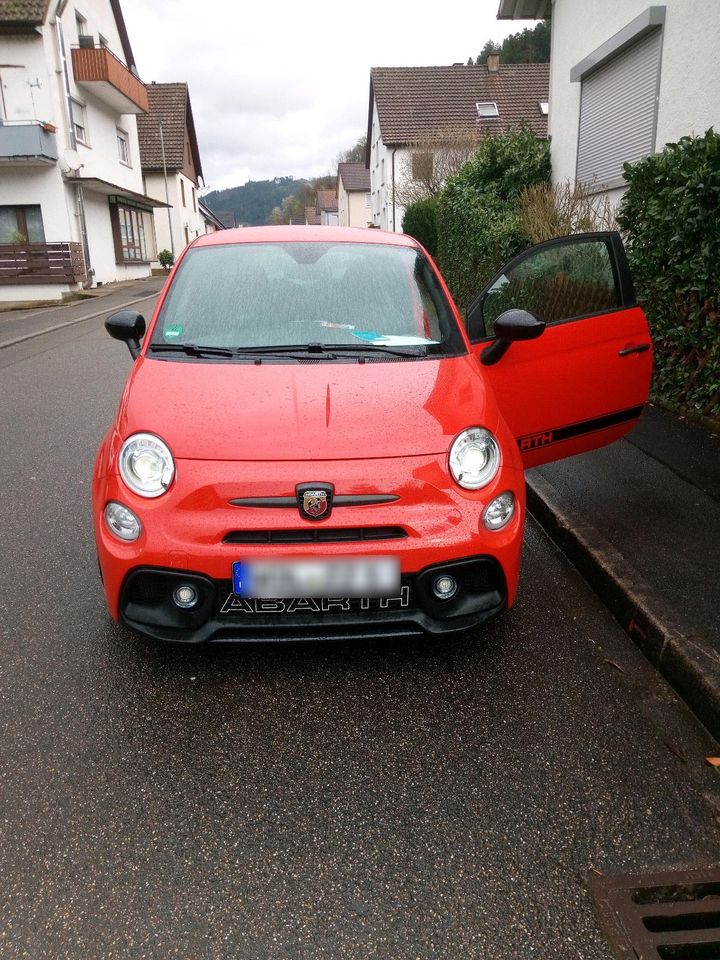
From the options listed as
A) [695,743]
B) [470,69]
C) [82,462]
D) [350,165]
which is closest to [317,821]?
[695,743]

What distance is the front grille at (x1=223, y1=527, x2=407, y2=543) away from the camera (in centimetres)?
271

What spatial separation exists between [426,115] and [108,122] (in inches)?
785

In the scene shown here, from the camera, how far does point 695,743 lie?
2.63 metres

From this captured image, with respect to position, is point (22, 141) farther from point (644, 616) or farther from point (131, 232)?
point (644, 616)

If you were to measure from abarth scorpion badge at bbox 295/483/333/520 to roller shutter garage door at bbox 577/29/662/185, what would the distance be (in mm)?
7480

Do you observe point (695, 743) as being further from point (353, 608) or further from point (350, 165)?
point (350, 165)

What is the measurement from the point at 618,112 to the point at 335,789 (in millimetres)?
9386

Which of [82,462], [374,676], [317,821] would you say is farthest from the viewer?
[82,462]

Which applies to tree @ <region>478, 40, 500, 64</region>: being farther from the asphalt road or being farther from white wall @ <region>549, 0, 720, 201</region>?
the asphalt road

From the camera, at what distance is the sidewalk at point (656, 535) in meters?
3.02

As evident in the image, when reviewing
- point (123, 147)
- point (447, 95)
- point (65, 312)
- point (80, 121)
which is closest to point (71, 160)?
point (80, 121)

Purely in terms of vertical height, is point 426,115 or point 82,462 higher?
point 426,115

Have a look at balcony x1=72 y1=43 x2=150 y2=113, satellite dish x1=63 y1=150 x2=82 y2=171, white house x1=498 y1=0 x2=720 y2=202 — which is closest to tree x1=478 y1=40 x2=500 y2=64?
balcony x1=72 y1=43 x2=150 y2=113

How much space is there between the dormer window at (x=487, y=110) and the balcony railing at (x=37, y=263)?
87.1 feet
